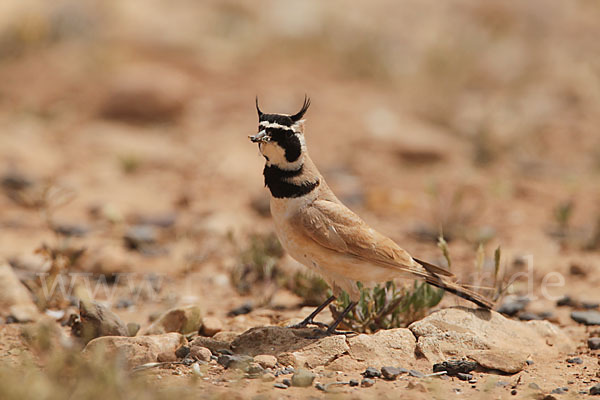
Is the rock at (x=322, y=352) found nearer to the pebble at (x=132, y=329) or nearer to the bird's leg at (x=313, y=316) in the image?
the bird's leg at (x=313, y=316)

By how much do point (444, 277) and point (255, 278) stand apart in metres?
1.86

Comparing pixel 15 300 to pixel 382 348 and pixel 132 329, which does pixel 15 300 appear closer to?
pixel 132 329

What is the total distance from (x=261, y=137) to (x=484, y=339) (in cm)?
185

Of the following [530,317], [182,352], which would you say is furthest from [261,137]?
[530,317]

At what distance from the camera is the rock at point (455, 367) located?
A: 4055mm

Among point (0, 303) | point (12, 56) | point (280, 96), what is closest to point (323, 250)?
point (0, 303)

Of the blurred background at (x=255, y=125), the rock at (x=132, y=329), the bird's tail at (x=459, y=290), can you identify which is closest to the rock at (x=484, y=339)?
the bird's tail at (x=459, y=290)

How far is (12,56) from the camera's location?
1186 centimetres

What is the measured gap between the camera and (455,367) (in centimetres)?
405

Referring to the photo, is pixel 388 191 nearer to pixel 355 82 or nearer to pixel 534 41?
pixel 355 82

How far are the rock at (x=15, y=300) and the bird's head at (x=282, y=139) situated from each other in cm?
215

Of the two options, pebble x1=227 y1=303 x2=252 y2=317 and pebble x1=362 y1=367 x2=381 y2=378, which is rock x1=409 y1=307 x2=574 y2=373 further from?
pebble x1=227 y1=303 x2=252 y2=317

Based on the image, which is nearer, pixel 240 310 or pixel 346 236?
pixel 346 236

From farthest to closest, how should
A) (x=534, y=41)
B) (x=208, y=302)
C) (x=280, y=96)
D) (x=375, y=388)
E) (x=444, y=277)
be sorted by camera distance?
(x=534, y=41) → (x=280, y=96) → (x=208, y=302) → (x=444, y=277) → (x=375, y=388)
